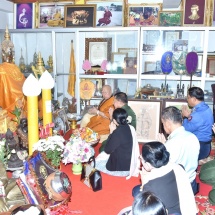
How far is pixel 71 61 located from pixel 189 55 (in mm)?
2410

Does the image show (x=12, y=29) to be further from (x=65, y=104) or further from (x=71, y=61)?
(x=65, y=104)

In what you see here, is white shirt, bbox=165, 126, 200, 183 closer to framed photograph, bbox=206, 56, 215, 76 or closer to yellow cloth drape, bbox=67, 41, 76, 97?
framed photograph, bbox=206, 56, 215, 76

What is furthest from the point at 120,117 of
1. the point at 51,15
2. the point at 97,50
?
the point at 51,15

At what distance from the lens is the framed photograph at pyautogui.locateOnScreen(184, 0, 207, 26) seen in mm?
5840

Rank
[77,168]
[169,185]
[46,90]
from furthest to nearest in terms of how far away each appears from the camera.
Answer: [77,168] → [46,90] → [169,185]

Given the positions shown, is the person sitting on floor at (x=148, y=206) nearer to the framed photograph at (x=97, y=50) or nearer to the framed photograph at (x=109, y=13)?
the framed photograph at (x=97, y=50)

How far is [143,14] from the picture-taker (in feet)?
20.2

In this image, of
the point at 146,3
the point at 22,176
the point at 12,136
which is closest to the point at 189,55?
the point at 146,3

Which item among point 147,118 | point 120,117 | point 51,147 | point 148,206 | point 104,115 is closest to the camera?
point 148,206

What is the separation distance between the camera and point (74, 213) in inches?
109

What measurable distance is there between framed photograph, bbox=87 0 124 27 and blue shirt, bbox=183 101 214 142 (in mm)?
2991

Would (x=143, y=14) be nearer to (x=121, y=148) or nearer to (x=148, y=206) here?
(x=121, y=148)

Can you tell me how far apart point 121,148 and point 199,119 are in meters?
1.17

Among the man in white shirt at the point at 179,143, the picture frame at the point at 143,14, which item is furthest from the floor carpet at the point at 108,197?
the picture frame at the point at 143,14
